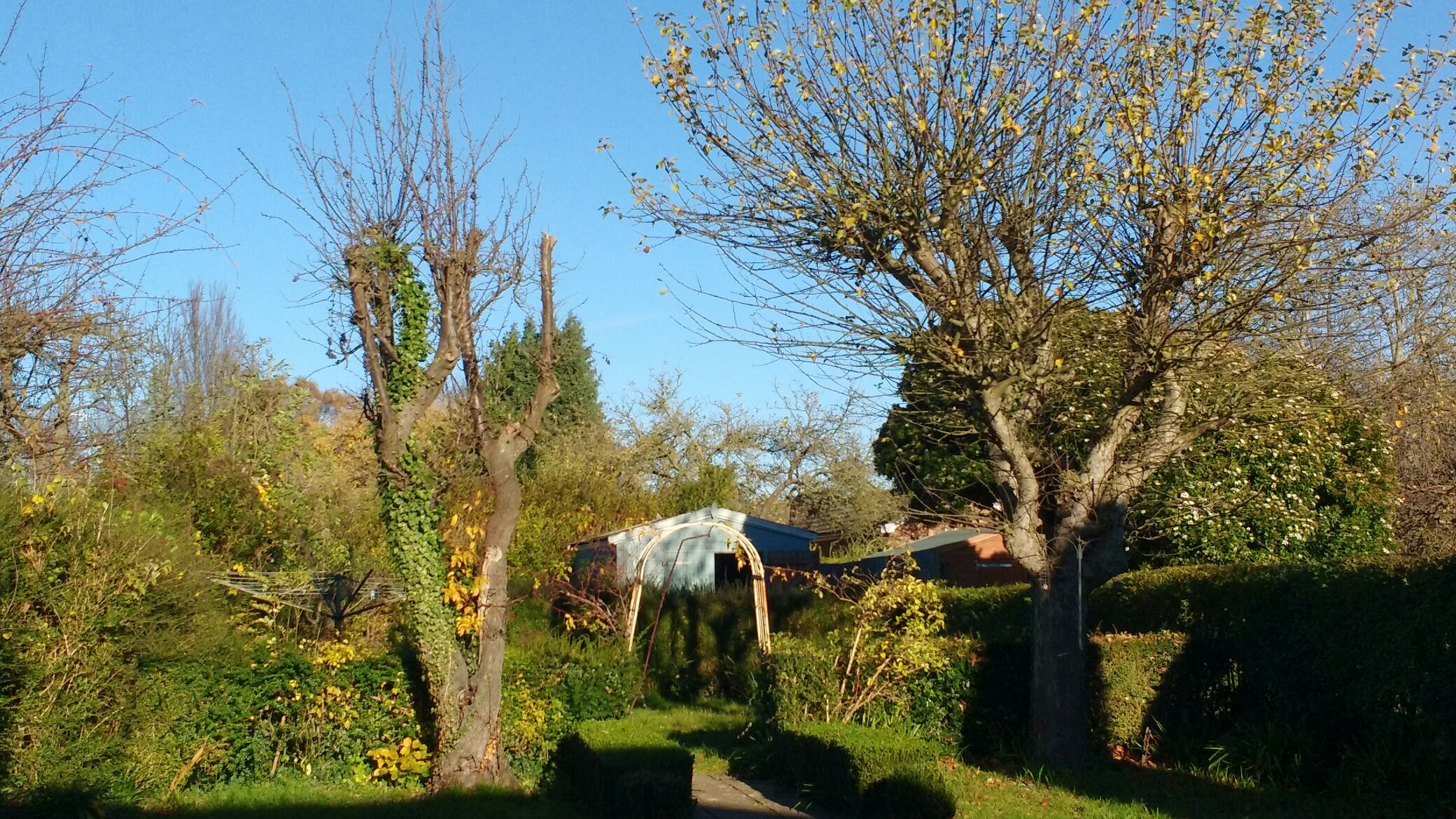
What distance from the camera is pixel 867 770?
8.98m

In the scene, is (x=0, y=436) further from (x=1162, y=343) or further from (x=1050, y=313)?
(x=1162, y=343)

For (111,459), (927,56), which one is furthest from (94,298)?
(927,56)

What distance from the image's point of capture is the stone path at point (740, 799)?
31.5 feet

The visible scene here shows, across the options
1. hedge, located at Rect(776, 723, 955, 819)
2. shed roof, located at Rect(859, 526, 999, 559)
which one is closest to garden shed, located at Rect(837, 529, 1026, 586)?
shed roof, located at Rect(859, 526, 999, 559)

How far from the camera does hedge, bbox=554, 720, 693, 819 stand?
9195 mm

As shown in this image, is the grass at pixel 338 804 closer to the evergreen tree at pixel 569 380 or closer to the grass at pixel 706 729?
the grass at pixel 706 729

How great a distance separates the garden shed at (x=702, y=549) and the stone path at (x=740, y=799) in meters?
10.9

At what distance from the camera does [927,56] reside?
375 inches

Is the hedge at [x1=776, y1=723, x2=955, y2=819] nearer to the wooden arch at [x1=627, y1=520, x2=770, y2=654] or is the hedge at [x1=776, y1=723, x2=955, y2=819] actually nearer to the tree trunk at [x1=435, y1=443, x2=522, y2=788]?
the tree trunk at [x1=435, y1=443, x2=522, y2=788]

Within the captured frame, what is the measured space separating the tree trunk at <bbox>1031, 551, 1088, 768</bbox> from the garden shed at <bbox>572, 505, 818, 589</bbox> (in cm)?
1282

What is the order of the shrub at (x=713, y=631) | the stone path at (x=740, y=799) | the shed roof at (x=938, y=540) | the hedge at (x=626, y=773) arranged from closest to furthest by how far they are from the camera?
1. the hedge at (x=626, y=773)
2. the stone path at (x=740, y=799)
3. the shrub at (x=713, y=631)
4. the shed roof at (x=938, y=540)

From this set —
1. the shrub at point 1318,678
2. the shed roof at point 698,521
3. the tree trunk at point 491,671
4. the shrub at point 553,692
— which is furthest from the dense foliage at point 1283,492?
the shed roof at point 698,521

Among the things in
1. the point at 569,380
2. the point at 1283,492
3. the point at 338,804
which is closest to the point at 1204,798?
the point at 338,804

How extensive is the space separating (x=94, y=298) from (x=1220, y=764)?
9.58m
